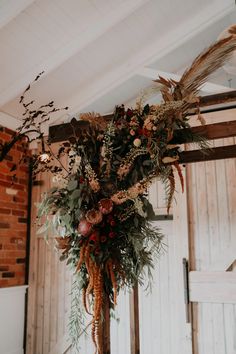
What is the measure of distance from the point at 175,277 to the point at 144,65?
7.66ft

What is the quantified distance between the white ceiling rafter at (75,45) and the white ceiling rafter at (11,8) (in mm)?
651

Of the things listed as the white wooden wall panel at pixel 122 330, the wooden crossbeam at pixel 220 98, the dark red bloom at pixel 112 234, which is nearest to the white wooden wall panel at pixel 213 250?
the wooden crossbeam at pixel 220 98

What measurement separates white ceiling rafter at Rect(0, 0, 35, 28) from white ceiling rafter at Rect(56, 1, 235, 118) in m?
1.45

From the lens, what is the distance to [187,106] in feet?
5.84

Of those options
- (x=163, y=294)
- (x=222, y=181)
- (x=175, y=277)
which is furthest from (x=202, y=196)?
(x=163, y=294)

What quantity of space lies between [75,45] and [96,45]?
0.33 meters

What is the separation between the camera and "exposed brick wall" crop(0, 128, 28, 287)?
409 cm

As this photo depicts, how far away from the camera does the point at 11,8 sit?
2.86 metres

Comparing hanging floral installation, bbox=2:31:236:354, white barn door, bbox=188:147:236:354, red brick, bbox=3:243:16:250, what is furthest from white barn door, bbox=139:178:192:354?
hanging floral installation, bbox=2:31:236:354

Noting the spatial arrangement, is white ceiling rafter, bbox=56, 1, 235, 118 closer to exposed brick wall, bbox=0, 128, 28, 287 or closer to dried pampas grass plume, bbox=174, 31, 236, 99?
exposed brick wall, bbox=0, 128, 28, 287

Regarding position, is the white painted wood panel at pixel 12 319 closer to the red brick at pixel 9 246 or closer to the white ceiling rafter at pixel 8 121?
the red brick at pixel 9 246

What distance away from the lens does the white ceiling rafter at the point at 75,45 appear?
10.8 ft

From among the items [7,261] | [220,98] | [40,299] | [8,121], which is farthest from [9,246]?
[220,98]

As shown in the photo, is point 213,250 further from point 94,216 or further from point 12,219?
point 94,216
